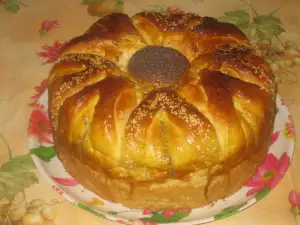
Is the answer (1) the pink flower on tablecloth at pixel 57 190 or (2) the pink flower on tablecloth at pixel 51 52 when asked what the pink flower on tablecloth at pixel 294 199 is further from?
(2) the pink flower on tablecloth at pixel 51 52

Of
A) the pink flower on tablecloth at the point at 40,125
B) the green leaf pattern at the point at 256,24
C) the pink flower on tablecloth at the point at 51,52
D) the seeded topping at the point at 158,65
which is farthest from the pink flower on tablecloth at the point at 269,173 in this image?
the pink flower on tablecloth at the point at 51,52

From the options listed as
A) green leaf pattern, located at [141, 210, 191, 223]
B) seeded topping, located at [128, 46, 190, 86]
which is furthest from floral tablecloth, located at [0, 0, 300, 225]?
seeded topping, located at [128, 46, 190, 86]

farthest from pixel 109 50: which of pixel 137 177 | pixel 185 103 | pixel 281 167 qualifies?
pixel 281 167

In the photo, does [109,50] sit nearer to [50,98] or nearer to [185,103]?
[50,98]

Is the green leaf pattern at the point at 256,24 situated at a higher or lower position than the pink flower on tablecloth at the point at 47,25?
higher

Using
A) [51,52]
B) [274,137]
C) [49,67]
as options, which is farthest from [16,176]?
[274,137]

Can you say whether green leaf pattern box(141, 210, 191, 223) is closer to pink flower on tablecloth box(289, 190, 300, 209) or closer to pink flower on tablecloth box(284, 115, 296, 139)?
pink flower on tablecloth box(289, 190, 300, 209)
